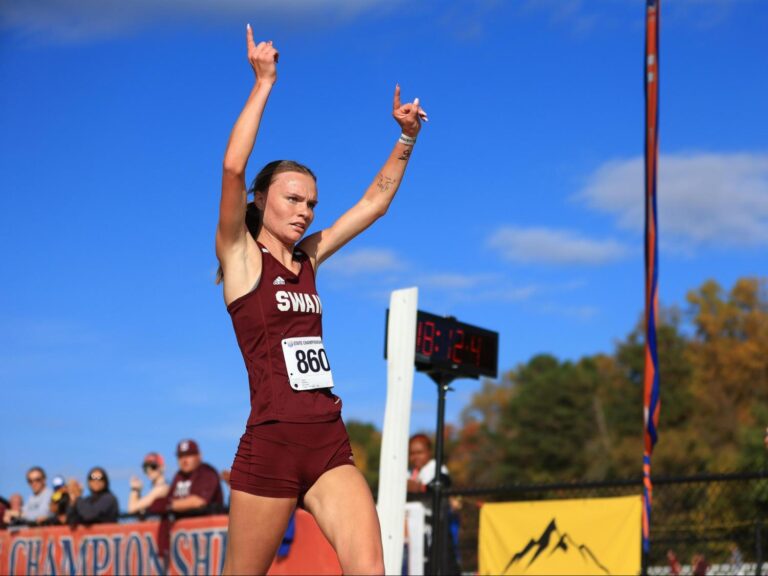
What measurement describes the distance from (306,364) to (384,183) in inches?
46.8

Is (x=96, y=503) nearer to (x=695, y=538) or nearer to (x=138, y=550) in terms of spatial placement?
(x=138, y=550)

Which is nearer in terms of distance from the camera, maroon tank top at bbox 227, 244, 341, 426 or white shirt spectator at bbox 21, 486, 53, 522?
maroon tank top at bbox 227, 244, 341, 426

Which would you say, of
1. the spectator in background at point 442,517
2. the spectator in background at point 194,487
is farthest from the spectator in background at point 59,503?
the spectator in background at point 442,517

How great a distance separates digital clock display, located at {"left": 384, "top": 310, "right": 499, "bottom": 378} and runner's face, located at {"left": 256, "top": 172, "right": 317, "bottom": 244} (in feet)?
15.9

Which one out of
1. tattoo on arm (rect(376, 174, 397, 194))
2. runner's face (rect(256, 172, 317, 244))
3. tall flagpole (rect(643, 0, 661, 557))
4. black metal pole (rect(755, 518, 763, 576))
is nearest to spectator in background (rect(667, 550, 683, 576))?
black metal pole (rect(755, 518, 763, 576))

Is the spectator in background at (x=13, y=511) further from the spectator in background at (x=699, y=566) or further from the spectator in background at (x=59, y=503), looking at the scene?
the spectator in background at (x=699, y=566)

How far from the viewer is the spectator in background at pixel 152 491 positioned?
11.9 m

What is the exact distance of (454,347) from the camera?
10.1m

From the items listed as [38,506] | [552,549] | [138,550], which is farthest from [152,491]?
[552,549]

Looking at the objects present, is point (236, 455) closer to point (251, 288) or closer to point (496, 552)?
point (251, 288)

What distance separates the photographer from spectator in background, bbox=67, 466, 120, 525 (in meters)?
12.4

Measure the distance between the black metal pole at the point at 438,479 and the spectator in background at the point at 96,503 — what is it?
162 inches

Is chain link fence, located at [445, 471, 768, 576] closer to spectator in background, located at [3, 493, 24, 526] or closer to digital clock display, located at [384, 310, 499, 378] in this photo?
digital clock display, located at [384, 310, 499, 378]

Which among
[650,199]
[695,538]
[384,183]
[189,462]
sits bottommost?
[695,538]
